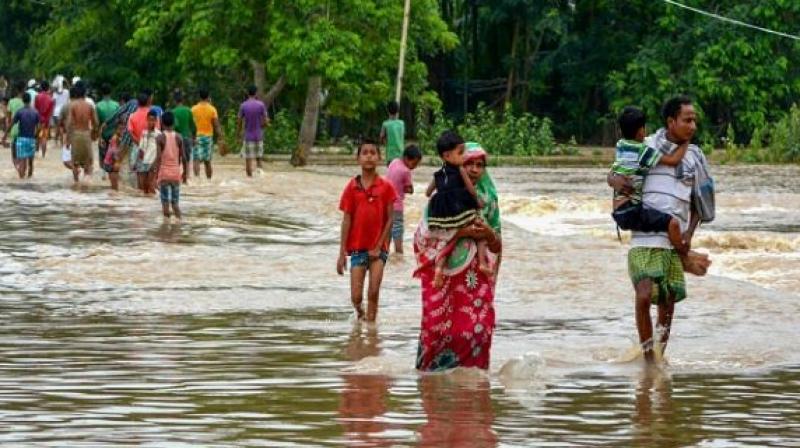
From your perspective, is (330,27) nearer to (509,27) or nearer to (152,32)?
(152,32)

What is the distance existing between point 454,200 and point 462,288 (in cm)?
48

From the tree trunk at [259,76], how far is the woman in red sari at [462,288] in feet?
103

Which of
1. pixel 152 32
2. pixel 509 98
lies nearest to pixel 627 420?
pixel 152 32

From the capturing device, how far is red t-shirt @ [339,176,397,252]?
536 inches

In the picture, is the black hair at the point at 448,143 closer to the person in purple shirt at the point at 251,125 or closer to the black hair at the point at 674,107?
the black hair at the point at 674,107

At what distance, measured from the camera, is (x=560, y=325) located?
14.0 m

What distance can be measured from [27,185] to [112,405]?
20.8 metres

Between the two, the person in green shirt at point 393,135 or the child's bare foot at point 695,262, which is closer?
the child's bare foot at point 695,262

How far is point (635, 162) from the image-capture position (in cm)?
1108

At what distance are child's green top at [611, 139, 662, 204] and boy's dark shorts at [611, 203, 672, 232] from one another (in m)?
0.06

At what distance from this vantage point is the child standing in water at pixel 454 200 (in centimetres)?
1062

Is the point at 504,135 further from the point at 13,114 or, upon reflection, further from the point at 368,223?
the point at 368,223

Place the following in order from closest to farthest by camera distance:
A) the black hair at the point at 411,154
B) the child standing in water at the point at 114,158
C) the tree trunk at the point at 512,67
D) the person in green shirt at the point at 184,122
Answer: the black hair at the point at 411,154 < the child standing in water at the point at 114,158 < the person in green shirt at the point at 184,122 < the tree trunk at the point at 512,67

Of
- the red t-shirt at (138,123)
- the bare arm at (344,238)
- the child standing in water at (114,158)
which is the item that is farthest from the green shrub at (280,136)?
Answer: the bare arm at (344,238)
